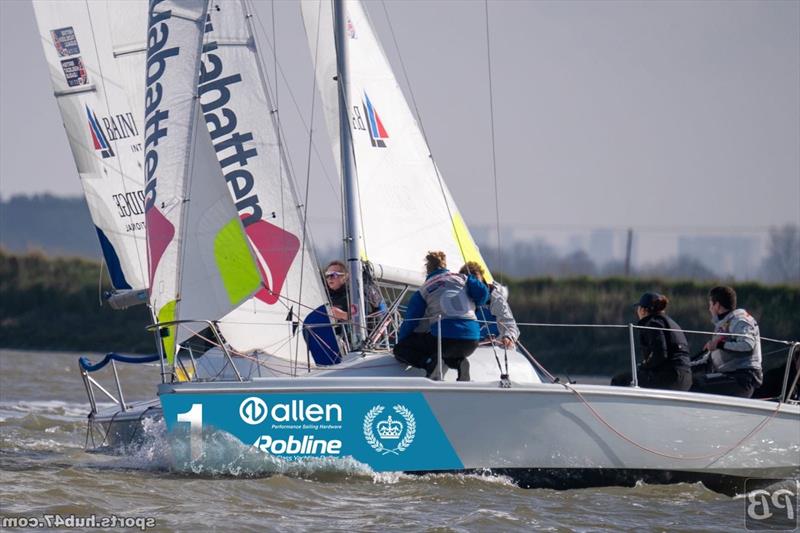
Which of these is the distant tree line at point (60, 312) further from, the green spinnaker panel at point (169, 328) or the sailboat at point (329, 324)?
the green spinnaker panel at point (169, 328)

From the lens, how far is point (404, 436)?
834cm

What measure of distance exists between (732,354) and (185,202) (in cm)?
417

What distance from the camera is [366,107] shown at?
36.3 ft

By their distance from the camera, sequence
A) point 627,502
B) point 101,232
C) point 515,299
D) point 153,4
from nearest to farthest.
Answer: point 627,502 < point 153,4 < point 101,232 < point 515,299

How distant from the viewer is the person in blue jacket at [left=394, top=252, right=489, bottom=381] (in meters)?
8.78

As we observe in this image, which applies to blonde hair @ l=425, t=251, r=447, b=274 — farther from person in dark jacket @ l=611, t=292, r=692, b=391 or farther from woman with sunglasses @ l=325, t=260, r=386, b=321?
person in dark jacket @ l=611, t=292, r=692, b=391

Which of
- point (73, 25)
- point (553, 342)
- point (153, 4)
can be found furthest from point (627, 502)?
point (553, 342)

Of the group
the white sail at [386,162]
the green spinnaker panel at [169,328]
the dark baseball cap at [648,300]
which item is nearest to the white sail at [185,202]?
the green spinnaker panel at [169,328]

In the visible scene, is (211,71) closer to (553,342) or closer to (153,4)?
(153,4)

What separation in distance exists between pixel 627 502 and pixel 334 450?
1.92 meters

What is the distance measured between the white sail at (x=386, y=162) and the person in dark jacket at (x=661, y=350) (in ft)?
7.85

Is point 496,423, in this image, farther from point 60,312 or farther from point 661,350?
point 60,312

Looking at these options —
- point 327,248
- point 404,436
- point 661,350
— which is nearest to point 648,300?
point 661,350

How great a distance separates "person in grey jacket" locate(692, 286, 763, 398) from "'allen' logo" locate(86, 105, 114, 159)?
21.4 ft
